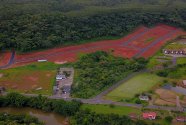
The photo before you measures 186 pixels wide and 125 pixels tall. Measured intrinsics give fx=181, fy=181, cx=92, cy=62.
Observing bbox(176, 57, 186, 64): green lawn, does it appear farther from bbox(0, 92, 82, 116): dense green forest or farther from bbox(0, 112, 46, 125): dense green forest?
bbox(0, 112, 46, 125): dense green forest

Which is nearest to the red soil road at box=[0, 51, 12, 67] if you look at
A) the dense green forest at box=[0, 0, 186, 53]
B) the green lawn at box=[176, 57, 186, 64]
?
the dense green forest at box=[0, 0, 186, 53]

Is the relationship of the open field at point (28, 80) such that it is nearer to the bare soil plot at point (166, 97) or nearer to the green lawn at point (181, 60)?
the bare soil plot at point (166, 97)

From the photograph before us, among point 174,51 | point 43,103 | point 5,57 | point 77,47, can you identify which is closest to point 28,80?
point 43,103

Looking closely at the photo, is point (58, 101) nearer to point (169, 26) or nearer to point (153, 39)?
point (153, 39)

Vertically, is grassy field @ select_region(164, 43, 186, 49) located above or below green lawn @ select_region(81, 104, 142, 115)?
above

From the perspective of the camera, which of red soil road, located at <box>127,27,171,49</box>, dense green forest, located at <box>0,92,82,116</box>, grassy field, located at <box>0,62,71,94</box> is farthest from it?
red soil road, located at <box>127,27,171,49</box>
